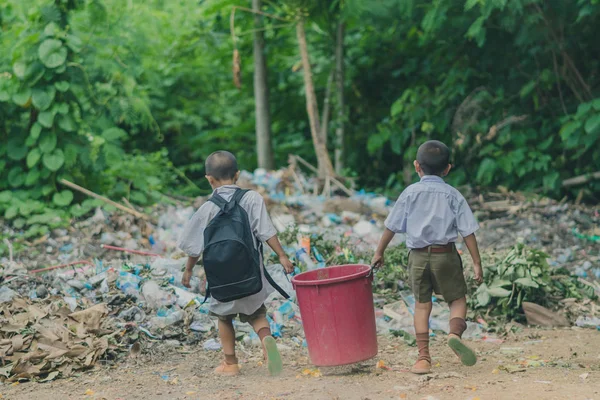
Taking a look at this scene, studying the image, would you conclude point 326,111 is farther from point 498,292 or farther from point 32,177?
point 498,292

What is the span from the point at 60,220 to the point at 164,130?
15.8 feet

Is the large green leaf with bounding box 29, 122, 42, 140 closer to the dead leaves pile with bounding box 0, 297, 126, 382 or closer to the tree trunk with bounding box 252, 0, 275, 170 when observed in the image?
the tree trunk with bounding box 252, 0, 275, 170

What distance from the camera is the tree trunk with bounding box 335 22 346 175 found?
1156 cm

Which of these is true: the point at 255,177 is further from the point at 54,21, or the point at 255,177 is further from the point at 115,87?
the point at 54,21

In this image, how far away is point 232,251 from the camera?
4371 mm

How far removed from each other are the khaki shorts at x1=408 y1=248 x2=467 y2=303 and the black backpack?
3.11 feet

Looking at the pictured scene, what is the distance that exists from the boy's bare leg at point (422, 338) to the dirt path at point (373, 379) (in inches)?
2.7

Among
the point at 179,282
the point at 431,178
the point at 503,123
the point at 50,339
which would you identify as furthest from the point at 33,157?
the point at 503,123

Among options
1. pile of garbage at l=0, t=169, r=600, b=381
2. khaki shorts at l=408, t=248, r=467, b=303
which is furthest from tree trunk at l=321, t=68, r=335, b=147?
khaki shorts at l=408, t=248, r=467, b=303

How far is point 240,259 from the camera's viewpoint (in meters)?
4.39

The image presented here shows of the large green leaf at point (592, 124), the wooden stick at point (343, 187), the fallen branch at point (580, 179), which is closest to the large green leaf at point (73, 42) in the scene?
the wooden stick at point (343, 187)

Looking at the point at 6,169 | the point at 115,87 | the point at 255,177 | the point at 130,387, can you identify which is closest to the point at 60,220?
the point at 6,169

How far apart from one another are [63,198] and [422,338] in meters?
5.62

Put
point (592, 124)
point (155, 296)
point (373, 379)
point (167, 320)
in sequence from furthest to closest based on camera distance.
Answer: point (592, 124) → point (155, 296) → point (167, 320) → point (373, 379)
